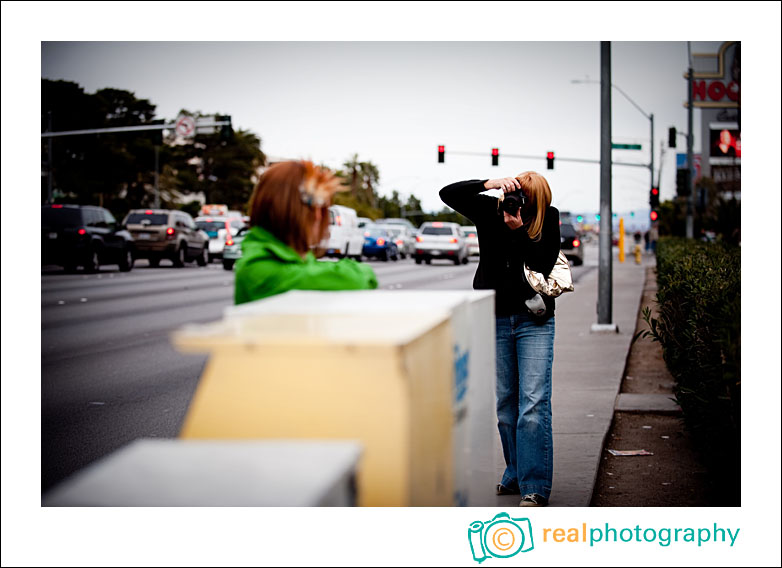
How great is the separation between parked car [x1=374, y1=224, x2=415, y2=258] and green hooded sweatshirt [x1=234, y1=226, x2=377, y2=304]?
1459 inches

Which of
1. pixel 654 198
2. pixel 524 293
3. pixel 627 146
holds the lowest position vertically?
pixel 524 293

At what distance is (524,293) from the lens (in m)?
4.94

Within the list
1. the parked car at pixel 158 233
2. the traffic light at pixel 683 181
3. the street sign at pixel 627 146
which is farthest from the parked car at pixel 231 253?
the street sign at pixel 627 146

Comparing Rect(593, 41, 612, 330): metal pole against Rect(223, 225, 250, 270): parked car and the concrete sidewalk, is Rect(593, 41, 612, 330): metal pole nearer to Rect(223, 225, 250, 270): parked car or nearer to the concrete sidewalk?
the concrete sidewalk

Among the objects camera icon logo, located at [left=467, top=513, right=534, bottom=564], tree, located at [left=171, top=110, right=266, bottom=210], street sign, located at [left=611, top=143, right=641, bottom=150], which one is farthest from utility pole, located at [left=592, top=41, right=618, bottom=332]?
tree, located at [left=171, top=110, right=266, bottom=210]

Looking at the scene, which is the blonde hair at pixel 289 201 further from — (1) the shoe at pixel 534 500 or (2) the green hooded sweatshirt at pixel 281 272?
(1) the shoe at pixel 534 500

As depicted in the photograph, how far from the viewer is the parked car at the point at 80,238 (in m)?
23.7

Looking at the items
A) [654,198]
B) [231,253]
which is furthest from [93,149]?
[654,198]

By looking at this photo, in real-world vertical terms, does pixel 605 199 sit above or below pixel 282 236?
above

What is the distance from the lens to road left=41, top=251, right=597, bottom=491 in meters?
6.99

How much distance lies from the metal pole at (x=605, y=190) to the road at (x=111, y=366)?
17.9ft

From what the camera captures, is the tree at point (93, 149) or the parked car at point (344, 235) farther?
the parked car at point (344, 235)

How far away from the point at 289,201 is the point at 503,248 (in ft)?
6.28

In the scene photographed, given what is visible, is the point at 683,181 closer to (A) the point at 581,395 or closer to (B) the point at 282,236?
(A) the point at 581,395
